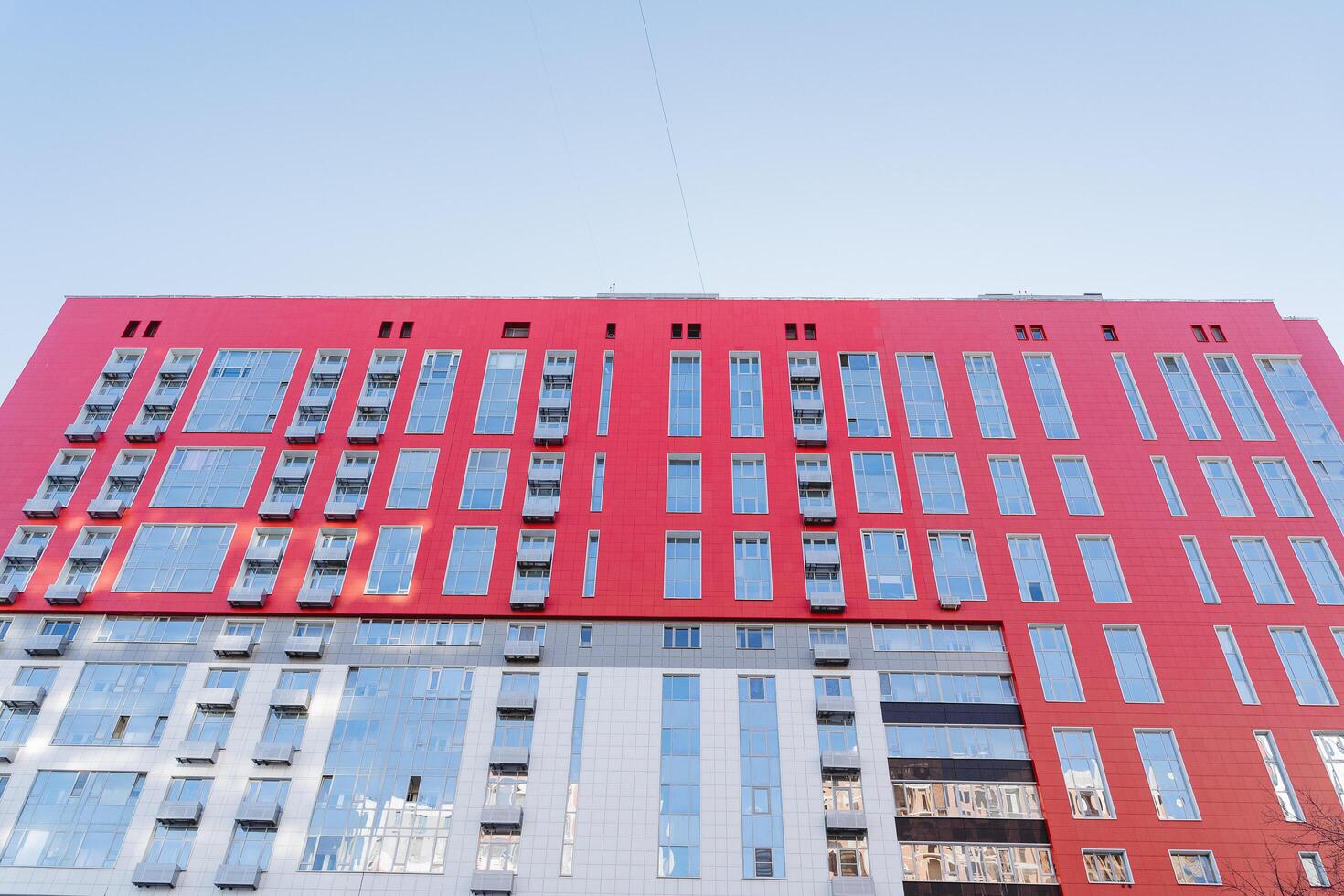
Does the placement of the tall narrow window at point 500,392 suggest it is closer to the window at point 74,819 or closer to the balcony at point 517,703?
the balcony at point 517,703

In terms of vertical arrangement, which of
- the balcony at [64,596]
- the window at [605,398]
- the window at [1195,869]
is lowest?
the window at [1195,869]

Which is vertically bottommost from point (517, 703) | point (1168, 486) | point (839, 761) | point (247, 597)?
point (839, 761)

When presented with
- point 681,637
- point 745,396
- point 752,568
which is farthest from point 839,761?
point 745,396

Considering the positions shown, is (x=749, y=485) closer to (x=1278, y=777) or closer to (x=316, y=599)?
(x=316, y=599)

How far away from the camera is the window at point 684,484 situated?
55094 millimetres

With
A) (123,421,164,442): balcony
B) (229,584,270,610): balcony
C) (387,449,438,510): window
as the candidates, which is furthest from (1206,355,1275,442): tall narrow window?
(123,421,164,442): balcony

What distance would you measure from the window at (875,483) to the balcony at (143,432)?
47.5m

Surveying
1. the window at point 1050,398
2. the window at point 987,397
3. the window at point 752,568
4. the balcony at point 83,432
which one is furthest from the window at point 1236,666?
the balcony at point 83,432

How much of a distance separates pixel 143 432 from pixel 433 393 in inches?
764

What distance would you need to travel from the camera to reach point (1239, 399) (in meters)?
59.6

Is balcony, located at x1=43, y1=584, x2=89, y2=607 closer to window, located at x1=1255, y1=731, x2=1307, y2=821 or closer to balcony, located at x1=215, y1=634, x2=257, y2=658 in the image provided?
balcony, located at x1=215, y1=634, x2=257, y2=658

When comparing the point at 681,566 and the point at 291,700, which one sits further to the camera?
the point at 681,566

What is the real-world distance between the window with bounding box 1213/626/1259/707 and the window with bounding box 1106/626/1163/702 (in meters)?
4.42

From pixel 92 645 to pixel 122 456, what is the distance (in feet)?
44.3
